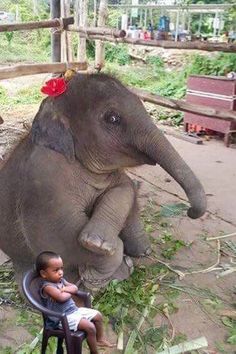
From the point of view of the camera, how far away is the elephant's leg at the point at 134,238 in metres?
3.25

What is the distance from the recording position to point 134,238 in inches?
130

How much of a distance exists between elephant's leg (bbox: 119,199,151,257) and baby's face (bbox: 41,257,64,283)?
5.33 feet

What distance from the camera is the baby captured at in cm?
157

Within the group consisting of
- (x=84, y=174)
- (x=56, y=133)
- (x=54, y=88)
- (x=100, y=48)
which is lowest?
(x=100, y=48)

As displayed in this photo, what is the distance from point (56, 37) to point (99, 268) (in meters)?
6.47

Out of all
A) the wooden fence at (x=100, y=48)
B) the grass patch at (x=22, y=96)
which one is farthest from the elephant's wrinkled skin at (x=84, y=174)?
the grass patch at (x=22, y=96)

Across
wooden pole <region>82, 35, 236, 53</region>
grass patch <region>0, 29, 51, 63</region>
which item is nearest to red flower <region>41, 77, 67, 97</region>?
wooden pole <region>82, 35, 236, 53</region>

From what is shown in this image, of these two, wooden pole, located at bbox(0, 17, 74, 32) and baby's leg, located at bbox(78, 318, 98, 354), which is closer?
baby's leg, located at bbox(78, 318, 98, 354)

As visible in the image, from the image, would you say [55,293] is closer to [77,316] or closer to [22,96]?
[77,316]

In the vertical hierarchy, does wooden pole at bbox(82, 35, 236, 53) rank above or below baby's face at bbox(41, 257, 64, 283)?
above

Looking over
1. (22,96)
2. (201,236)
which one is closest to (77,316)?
(201,236)

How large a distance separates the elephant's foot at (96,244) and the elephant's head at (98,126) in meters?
0.44

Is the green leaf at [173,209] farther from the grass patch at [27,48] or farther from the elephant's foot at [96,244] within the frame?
the grass patch at [27,48]

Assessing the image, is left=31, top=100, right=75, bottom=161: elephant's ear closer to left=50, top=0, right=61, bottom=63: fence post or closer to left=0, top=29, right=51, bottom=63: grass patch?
left=50, top=0, right=61, bottom=63: fence post
